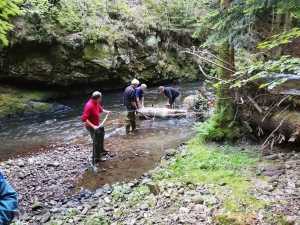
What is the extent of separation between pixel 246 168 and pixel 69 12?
15813 mm

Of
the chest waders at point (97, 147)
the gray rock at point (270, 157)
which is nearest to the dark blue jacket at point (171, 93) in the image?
the chest waders at point (97, 147)

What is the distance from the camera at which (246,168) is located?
5875mm

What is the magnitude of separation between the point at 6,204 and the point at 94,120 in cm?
567

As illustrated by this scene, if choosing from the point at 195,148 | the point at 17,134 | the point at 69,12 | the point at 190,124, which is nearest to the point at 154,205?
the point at 195,148

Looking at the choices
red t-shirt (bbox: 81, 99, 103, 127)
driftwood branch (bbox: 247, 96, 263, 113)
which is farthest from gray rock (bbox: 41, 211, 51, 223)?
driftwood branch (bbox: 247, 96, 263, 113)

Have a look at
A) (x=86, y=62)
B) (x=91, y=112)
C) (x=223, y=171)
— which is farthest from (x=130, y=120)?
(x=86, y=62)

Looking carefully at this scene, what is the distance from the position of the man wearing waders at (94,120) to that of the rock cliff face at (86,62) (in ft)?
33.9

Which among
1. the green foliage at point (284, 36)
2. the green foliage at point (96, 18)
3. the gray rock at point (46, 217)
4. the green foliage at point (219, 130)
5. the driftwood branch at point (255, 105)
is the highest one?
the green foliage at point (96, 18)

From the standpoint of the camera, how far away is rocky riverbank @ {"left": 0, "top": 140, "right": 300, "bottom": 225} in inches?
163

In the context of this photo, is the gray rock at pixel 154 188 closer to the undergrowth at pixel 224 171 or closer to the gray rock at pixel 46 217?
the undergrowth at pixel 224 171

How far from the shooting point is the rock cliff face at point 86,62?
16.3 metres

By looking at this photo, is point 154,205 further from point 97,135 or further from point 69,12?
point 69,12

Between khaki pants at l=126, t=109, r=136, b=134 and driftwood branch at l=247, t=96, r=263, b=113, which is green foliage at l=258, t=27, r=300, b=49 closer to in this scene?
driftwood branch at l=247, t=96, r=263, b=113

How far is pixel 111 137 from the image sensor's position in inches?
414
